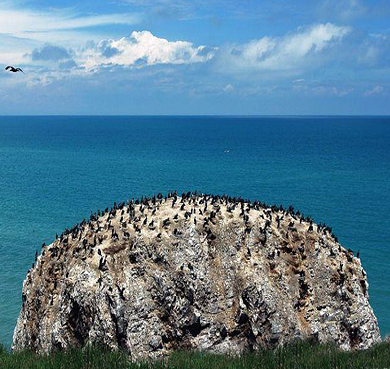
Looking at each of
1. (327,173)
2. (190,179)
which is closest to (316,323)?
(190,179)

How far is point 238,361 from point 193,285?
11.9 meters

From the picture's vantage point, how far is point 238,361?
3083cm

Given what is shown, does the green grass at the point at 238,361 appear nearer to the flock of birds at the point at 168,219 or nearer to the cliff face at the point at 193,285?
the cliff face at the point at 193,285

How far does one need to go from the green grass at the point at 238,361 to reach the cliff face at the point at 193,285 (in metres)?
6.65

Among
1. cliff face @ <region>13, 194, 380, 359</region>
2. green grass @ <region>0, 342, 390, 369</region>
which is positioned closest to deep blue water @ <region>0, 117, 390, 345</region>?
cliff face @ <region>13, 194, 380, 359</region>

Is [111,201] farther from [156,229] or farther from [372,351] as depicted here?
[372,351]

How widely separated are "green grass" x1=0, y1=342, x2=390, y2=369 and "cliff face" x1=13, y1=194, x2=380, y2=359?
6.65m

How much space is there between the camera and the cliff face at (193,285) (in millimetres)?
40406

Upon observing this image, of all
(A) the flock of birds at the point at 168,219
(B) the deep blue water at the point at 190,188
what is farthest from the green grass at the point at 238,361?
(B) the deep blue water at the point at 190,188

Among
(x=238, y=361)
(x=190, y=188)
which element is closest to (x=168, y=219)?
(x=238, y=361)

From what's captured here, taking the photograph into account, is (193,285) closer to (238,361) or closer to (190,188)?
(238,361)

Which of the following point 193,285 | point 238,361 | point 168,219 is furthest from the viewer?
point 168,219

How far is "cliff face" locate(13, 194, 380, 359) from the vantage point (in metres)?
40.4

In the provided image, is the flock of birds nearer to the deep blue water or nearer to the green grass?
the green grass
